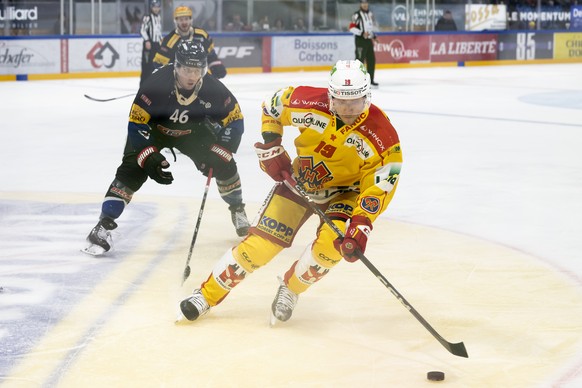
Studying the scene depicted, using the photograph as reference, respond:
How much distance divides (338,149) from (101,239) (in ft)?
6.36

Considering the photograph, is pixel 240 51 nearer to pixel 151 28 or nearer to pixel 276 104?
pixel 151 28

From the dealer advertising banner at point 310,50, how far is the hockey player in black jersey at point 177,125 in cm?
1460

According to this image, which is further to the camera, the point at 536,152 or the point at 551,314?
the point at 536,152

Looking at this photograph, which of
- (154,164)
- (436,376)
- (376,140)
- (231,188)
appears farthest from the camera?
(231,188)

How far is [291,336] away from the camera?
14.4 feet

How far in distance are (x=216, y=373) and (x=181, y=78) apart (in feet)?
7.02

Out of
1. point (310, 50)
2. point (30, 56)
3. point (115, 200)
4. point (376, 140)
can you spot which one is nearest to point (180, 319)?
point (376, 140)

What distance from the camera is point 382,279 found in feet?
13.8

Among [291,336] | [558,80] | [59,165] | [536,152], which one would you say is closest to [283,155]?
[291,336]

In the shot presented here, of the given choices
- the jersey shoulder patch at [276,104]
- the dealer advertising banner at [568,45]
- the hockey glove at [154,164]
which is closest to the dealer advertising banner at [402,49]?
the dealer advertising banner at [568,45]

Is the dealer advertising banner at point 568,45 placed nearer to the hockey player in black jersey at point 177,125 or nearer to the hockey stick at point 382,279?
the hockey player in black jersey at point 177,125

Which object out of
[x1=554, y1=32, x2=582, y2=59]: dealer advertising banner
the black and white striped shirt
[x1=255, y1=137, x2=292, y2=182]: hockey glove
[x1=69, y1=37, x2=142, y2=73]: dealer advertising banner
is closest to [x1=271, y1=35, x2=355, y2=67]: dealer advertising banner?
[x1=69, y1=37, x2=142, y2=73]: dealer advertising banner

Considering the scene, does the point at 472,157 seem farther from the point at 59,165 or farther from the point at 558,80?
the point at 558,80

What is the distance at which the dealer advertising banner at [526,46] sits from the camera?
24000mm
